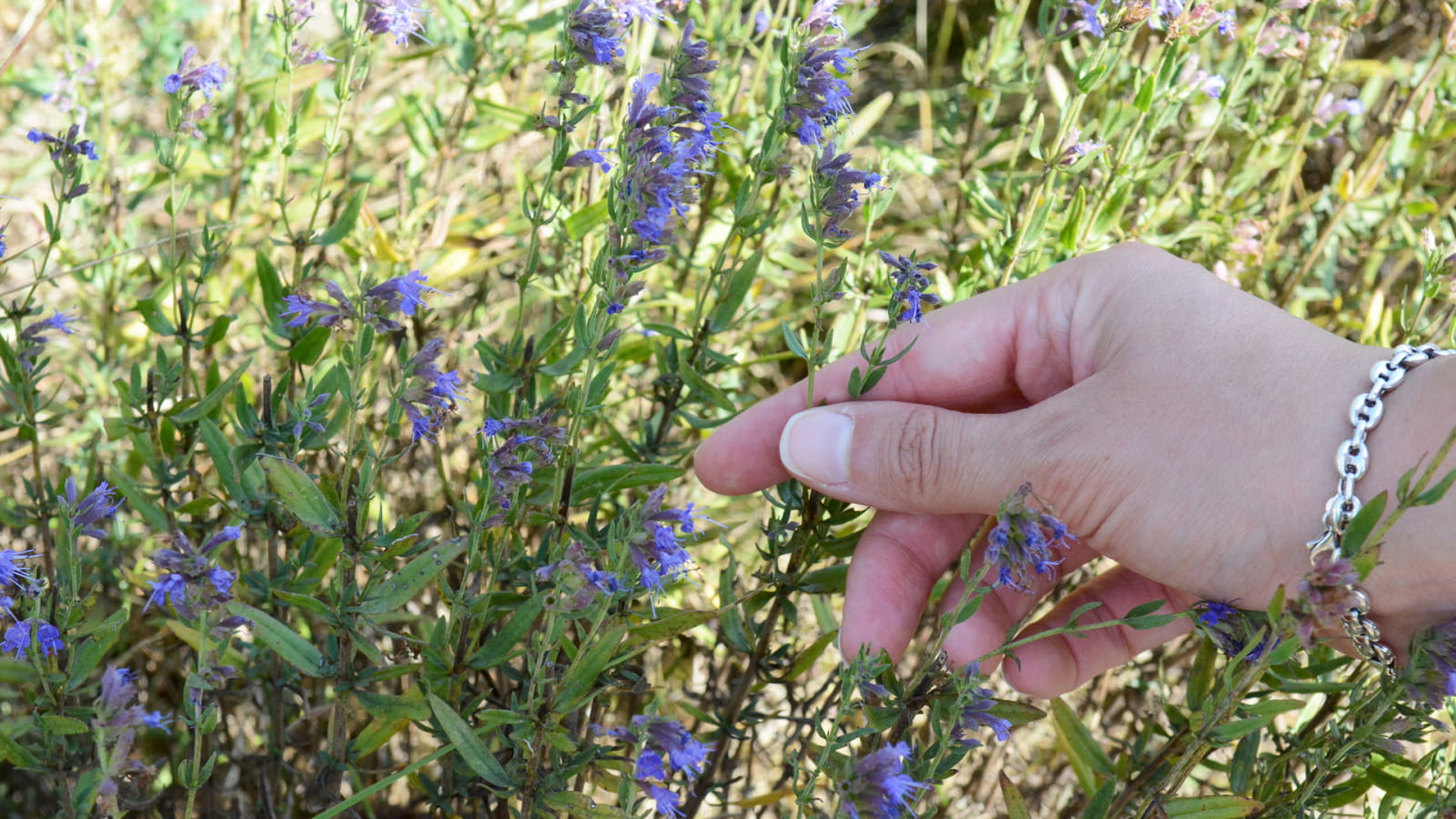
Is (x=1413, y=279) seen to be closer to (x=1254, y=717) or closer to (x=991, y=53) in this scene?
(x=991, y=53)

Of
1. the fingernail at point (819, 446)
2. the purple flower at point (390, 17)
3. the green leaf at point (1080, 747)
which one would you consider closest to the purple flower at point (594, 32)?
the purple flower at point (390, 17)

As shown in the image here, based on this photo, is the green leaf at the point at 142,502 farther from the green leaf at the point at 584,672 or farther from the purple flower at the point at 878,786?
the purple flower at the point at 878,786

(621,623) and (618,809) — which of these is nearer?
(618,809)

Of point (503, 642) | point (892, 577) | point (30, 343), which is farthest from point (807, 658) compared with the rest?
point (30, 343)

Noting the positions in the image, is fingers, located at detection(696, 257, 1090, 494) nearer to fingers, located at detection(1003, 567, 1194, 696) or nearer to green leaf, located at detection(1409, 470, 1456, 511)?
fingers, located at detection(1003, 567, 1194, 696)

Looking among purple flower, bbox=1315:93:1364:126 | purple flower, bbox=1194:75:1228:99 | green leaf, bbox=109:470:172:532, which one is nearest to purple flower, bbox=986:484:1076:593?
green leaf, bbox=109:470:172:532

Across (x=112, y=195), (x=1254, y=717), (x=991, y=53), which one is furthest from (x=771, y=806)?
(x=112, y=195)

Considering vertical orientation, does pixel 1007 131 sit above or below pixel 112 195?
above

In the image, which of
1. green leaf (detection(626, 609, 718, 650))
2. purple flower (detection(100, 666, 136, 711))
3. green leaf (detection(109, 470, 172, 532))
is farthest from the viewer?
green leaf (detection(109, 470, 172, 532))
